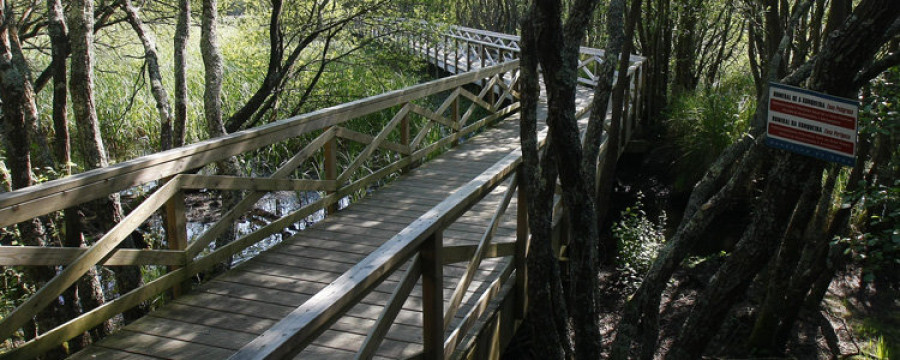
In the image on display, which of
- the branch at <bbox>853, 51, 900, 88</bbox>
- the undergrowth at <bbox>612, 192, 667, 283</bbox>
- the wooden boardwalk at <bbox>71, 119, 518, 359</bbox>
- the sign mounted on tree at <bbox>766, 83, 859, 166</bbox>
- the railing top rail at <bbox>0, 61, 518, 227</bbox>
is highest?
the branch at <bbox>853, 51, 900, 88</bbox>

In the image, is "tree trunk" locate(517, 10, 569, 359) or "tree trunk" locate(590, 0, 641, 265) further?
"tree trunk" locate(590, 0, 641, 265)

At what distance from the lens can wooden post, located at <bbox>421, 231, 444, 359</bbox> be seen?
9.02 ft

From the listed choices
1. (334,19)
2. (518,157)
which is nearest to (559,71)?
(518,157)

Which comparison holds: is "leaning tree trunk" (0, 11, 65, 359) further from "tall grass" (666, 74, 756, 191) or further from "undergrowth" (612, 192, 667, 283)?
"tall grass" (666, 74, 756, 191)

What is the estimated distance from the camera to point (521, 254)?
4.29 meters

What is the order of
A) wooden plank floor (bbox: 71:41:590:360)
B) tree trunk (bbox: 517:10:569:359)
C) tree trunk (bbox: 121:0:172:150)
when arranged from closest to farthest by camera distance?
1. wooden plank floor (bbox: 71:41:590:360)
2. tree trunk (bbox: 517:10:569:359)
3. tree trunk (bbox: 121:0:172:150)

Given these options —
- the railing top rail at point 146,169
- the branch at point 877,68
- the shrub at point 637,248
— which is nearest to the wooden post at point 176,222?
the railing top rail at point 146,169

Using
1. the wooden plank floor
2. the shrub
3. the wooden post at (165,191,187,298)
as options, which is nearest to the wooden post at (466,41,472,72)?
the shrub

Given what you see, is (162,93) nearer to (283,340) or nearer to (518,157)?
(518,157)

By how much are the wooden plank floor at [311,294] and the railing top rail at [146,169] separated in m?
0.72

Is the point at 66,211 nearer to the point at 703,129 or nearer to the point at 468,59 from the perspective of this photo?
the point at 703,129

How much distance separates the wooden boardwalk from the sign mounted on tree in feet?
6.02

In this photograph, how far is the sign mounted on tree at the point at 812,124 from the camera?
2.64m

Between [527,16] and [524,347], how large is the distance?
2.68m
